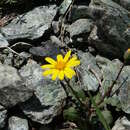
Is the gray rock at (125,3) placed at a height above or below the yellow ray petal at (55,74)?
above

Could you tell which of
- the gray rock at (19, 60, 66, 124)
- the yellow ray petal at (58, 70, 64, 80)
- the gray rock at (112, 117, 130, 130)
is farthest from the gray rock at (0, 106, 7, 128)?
the gray rock at (112, 117, 130, 130)

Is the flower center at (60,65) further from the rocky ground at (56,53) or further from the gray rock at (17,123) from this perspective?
the gray rock at (17,123)

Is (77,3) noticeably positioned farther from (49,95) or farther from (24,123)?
(24,123)

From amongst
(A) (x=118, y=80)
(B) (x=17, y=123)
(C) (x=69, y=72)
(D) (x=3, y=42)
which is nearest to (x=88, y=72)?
(A) (x=118, y=80)

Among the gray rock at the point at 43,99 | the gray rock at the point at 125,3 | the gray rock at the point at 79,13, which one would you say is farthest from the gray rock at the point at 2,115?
the gray rock at the point at 125,3

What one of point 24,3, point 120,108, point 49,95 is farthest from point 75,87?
point 24,3

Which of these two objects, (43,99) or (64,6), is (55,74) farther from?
(64,6)
